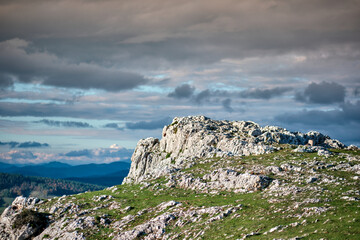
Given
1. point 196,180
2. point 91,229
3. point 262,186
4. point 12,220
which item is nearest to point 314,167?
point 262,186

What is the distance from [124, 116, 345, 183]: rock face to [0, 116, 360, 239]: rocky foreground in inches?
22.4

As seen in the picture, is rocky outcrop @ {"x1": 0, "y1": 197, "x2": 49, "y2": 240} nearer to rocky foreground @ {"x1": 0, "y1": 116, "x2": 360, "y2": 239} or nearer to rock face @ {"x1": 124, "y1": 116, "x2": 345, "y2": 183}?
rocky foreground @ {"x1": 0, "y1": 116, "x2": 360, "y2": 239}

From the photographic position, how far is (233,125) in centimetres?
12175

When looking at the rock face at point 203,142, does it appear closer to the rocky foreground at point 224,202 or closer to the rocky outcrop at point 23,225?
the rocky foreground at point 224,202

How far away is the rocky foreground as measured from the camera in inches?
1709

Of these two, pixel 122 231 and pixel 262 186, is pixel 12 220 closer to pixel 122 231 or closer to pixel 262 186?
pixel 122 231

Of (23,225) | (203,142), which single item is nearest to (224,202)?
(23,225)

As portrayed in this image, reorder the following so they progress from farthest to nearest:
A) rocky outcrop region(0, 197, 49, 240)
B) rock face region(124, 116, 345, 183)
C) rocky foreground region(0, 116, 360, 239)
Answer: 1. rock face region(124, 116, 345, 183)
2. rocky outcrop region(0, 197, 49, 240)
3. rocky foreground region(0, 116, 360, 239)

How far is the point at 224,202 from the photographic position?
2291 inches

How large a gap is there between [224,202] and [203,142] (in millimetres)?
47482

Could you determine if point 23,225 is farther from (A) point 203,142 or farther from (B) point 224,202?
(A) point 203,142

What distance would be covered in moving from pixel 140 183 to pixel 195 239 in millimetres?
43308

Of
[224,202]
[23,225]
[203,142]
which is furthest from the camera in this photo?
[203,142]

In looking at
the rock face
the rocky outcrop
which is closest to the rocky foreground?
the rocky outcrop
